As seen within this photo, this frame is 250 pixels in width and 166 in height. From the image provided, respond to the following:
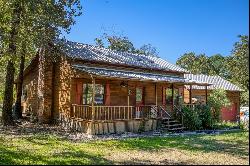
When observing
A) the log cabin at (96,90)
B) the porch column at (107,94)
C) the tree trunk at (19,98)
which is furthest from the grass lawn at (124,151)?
the tree trunk at (19,98)

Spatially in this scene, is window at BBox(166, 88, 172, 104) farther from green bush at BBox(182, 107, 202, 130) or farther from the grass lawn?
the grass lawn

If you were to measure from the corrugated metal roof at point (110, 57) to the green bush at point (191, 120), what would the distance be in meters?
5.71

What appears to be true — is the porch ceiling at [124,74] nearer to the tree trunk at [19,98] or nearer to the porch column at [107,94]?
the porch column at [107,94]

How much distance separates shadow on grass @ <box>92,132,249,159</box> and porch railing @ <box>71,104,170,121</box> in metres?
3.54

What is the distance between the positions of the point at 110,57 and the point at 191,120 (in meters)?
7.90

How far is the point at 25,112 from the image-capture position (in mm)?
28750

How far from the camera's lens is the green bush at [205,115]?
76.0 feet

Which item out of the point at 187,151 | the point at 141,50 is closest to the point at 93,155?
the point at 187,151

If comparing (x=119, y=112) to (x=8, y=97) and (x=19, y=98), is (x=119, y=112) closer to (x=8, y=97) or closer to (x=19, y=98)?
(x=8, y=97)

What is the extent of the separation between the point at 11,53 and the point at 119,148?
940cm

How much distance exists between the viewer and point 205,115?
2316 centimetres

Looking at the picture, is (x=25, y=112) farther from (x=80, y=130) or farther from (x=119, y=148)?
(x=119, y=148)

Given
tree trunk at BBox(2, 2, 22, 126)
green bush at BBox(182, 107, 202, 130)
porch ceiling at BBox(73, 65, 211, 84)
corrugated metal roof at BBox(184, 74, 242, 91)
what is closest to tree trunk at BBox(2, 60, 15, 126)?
tree trunk at BBox(2, 2, 22, 126)

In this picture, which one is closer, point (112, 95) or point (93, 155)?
point (93, 155)
